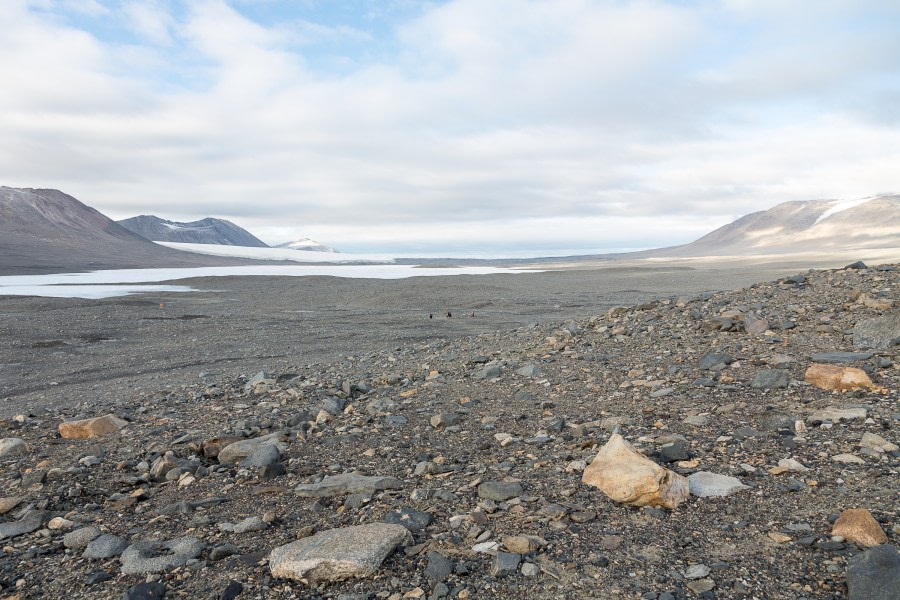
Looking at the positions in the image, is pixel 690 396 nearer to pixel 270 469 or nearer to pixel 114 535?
pixel 270 469

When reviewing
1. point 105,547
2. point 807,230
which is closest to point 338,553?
point 105,547

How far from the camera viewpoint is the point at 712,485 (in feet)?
11.0

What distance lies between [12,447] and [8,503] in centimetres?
145

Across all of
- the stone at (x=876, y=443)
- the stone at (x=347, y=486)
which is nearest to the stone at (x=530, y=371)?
the stone at (x=347, y=486)

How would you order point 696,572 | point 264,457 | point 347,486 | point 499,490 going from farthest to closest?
point 264,457 < point 347,486 < point 499,490 < point 696,572

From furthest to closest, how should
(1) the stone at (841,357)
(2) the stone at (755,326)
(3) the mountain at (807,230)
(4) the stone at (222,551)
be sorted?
1. (3) the mountain at (807,230)
2. (2) the stone at (755,326)
3. (1) the stone at (841,357)
4. (4) the stone at (222,551)

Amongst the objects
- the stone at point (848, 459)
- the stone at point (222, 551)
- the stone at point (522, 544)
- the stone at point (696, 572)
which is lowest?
the stone at point (222, 551)

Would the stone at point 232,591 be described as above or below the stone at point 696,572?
below

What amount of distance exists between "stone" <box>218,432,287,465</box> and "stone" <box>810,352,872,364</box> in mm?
4675

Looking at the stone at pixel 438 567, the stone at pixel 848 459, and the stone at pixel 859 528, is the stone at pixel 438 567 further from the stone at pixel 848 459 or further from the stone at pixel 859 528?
the stone at pixel 848 459

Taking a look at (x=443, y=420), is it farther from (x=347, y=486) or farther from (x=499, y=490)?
(x=499, y=490)

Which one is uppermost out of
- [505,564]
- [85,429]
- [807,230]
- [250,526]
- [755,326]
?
[807,230]

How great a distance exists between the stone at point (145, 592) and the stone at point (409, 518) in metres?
1.09

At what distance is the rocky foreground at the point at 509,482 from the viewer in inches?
105
